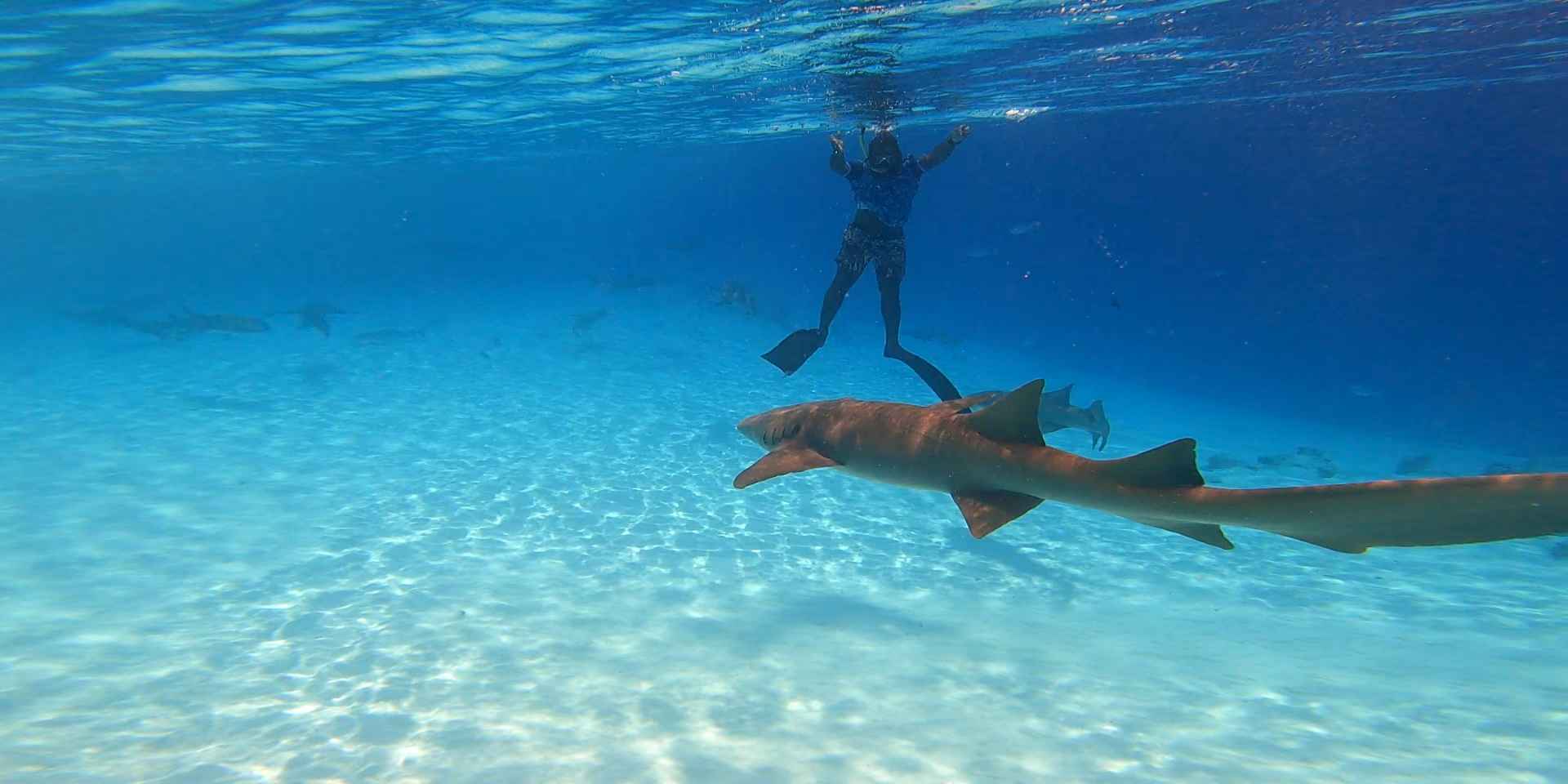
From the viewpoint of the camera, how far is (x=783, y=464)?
17.2 feet

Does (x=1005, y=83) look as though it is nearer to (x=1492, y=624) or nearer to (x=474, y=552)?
(x=1492, y=624)

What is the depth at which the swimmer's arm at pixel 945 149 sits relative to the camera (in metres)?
9.99

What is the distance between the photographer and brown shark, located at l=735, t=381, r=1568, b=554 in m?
2.66

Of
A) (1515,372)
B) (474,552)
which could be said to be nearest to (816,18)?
(474,552)

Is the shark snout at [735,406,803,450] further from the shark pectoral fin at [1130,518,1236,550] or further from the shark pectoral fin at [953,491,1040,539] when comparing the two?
the shark pectoral fin at [1130,518,1236,550]

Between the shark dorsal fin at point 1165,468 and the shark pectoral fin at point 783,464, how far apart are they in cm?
205

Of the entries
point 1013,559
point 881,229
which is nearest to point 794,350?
point 881,229

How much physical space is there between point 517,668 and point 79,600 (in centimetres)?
583

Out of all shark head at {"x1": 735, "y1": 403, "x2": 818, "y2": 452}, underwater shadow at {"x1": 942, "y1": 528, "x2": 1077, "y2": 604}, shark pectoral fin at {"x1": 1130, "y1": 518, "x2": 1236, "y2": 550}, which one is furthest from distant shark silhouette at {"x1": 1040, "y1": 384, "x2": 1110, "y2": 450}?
shark pectoral fin at {"x1": 1130, "y1": 518, "x2": 1236, "y2": 550}

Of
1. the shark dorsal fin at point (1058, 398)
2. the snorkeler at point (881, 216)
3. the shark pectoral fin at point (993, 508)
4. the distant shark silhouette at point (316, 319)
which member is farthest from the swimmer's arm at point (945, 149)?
the distant shark silhouette at point (316, 319)

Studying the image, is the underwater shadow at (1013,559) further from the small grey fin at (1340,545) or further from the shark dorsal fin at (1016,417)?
the small grey fin at (1340,545)

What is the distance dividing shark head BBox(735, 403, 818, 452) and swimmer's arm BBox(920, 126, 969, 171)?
Answer: 5456 millimetres

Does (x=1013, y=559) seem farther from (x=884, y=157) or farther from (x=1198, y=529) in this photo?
(x=1198, y=529)

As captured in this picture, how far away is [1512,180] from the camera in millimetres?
54562
